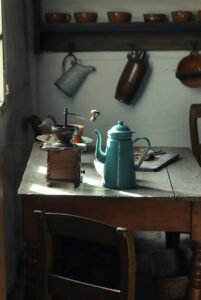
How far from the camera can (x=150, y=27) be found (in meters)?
3.38

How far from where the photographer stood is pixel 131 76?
343 cm

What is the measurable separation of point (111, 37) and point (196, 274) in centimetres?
184

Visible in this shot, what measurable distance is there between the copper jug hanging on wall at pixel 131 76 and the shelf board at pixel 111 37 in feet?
0.20

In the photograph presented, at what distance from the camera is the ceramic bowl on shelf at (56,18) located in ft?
11.1

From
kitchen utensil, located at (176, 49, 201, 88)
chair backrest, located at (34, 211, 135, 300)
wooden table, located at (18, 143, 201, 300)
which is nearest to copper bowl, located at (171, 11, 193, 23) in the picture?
kitchen utensil, located at (176, 49, 201, 88)

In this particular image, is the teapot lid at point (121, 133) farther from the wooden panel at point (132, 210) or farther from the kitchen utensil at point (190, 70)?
the kitchen utensil at point (190, 70)

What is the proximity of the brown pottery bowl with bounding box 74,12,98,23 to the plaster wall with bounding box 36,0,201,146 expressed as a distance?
88 millimetres

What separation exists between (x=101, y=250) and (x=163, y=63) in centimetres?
158

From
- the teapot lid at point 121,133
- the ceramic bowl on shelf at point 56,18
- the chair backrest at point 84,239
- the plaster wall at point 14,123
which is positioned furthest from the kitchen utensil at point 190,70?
the chair backrest at point 84,239

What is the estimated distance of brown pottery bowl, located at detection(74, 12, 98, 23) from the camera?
11.0 ft

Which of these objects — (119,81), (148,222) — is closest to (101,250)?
(148,222)

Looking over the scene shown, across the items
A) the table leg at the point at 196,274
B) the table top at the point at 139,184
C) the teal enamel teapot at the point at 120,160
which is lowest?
the table leg at the point at 196,274

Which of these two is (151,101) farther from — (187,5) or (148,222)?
(148,222)

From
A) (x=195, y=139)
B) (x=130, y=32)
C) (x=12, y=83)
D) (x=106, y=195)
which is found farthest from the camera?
(x=130, y=32)
